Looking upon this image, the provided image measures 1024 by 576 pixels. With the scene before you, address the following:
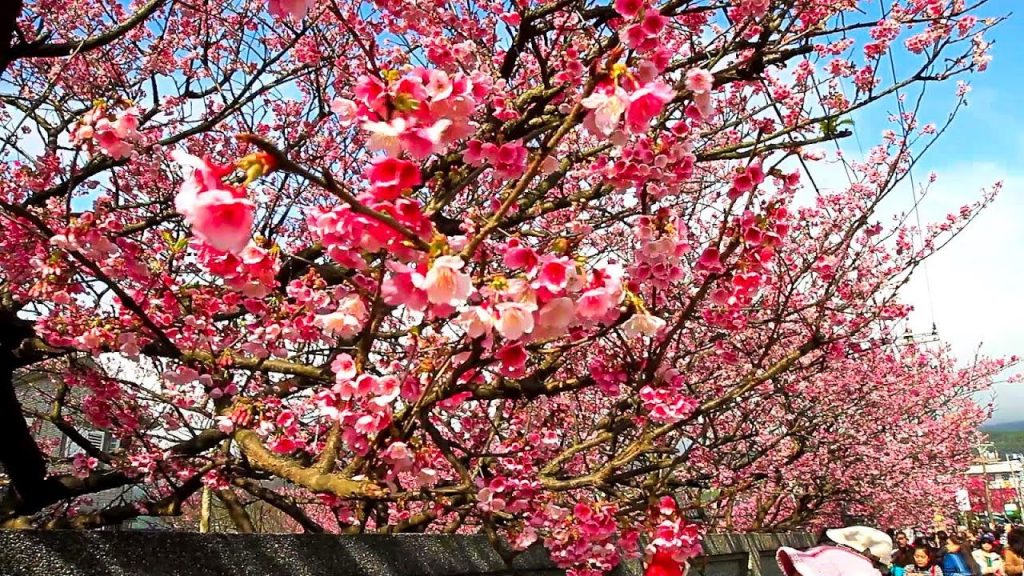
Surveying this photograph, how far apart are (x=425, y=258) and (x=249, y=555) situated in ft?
5.81

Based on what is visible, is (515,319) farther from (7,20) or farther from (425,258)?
(7,20)

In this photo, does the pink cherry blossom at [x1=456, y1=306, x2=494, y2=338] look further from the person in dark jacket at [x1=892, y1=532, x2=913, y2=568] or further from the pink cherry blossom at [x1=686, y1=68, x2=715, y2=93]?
the person in dark jacket at [x1=892, y1=532, x2=913, y2=568]

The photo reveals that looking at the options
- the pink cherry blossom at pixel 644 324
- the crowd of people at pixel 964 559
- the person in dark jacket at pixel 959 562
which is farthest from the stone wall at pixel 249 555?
the person in dark jacket at pixel 959 562

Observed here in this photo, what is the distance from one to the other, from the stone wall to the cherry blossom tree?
0.27 m

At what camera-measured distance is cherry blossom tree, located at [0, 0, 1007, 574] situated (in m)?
1.94

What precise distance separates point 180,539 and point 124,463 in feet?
9.89

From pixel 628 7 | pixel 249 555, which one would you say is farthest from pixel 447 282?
pixel 249 555

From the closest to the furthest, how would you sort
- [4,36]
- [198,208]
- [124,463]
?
1. [198,208]
2. [4,36]
3. [124,463]

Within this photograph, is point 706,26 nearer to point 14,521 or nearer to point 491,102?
point 491,102

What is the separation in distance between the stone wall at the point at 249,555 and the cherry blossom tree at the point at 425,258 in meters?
0.27

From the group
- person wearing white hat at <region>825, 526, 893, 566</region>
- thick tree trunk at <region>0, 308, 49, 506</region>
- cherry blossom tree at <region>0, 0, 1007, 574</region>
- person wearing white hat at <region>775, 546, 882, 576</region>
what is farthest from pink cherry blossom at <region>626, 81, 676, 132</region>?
thick tree trunk at <region>0, 308, 49, 506</region>

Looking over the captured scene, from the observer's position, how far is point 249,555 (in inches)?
110

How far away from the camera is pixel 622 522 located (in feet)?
11.6

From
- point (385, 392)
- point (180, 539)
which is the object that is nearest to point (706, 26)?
point (385, 392)
